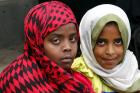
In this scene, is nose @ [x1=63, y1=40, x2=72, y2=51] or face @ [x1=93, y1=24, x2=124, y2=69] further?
face @ [x1=93, y1=24, x2=124, y2=69]

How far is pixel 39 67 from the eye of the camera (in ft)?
8.40

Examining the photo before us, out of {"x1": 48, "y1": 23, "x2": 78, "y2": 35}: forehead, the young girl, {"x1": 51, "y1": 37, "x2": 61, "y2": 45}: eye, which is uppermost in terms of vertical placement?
{"x1": 48, "y1": 23, "x2": 78, "y2": 35}: forehead

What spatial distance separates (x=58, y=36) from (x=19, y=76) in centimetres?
33

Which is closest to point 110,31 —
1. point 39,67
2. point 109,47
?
point 109,47

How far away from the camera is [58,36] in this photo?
2492mm

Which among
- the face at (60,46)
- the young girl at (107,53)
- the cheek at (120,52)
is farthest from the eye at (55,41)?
the cheek at (120,52)

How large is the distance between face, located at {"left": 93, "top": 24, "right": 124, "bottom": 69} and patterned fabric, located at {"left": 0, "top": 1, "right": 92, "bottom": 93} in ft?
1.36

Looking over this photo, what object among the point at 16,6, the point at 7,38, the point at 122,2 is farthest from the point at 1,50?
the point at 122,2

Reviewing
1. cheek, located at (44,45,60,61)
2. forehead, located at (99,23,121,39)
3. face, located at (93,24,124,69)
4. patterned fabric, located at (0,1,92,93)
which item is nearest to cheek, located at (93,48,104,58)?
face, located at (93,24,124,69)

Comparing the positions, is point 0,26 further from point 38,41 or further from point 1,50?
point 38,41

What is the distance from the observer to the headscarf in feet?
9.50

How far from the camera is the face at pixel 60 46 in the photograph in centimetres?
248

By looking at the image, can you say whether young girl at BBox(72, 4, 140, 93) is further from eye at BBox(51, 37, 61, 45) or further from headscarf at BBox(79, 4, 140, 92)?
eye at BBox(51, 37, 61, 45)

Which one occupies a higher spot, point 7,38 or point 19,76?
point 19,76
